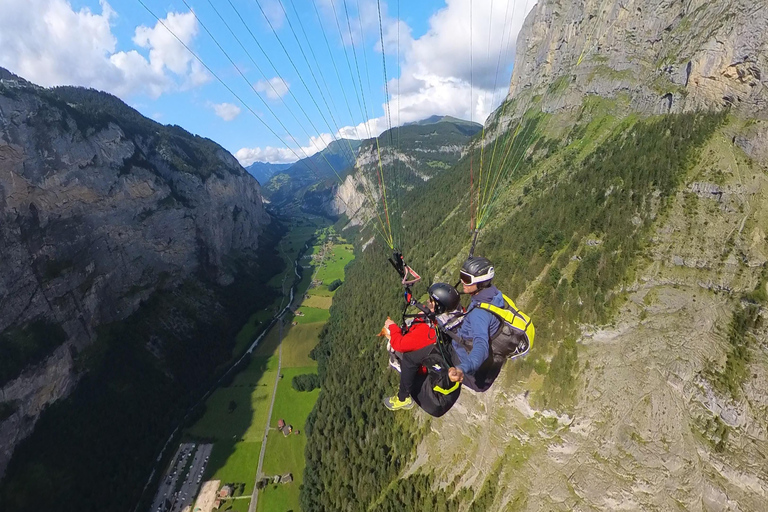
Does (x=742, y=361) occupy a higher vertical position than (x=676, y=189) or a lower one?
lower

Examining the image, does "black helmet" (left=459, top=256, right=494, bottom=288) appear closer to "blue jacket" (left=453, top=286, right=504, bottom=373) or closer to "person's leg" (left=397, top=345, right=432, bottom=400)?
"blue jacket" (left=453, top=286, right=504, bottom=373)

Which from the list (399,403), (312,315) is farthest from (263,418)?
(399,403)

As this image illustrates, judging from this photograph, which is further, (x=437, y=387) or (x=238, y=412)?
(x=238, y=412)

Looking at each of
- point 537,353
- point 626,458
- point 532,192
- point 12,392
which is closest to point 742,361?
point 626,458

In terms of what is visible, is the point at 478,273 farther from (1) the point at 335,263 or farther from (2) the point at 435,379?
(1) the point at 335,263

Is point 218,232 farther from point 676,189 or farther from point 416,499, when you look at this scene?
point 676,189

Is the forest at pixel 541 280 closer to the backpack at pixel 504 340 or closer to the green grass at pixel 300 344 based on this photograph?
the green grass at pixel 300 344
